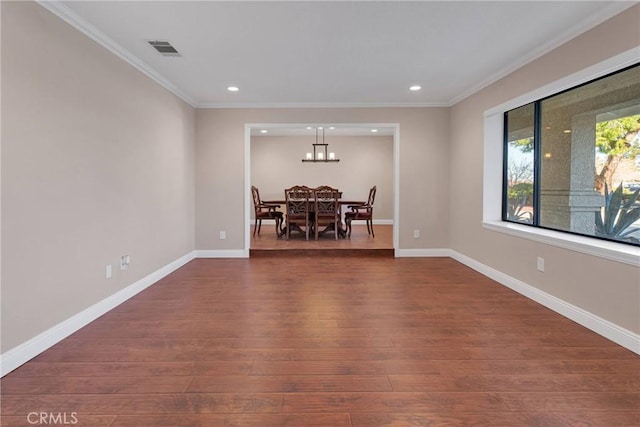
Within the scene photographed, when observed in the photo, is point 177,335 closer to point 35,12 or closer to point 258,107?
point 35,12

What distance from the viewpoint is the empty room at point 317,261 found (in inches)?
72.5

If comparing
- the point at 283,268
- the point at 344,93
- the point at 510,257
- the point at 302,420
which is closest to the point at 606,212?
the point at 510,257

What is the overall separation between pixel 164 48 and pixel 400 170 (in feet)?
11.7

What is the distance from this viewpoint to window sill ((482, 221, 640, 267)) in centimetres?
239

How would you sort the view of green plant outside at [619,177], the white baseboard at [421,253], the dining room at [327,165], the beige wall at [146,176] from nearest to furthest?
1. the beige wall at [146,176]
2. the view of green plant outside at [619,177]
3. the white baseboard at [421,253]
4. the dining room at [327,165]

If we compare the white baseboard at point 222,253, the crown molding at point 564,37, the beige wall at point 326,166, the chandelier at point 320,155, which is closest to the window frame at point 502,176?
the crown molding at point 564,37

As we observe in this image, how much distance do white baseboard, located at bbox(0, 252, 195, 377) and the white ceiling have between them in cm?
223

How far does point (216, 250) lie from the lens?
5.38 m

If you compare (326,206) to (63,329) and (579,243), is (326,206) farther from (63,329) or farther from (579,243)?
(63,329)

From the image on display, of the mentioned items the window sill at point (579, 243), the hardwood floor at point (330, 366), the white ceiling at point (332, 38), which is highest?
the white ceiling at point (332, 38)

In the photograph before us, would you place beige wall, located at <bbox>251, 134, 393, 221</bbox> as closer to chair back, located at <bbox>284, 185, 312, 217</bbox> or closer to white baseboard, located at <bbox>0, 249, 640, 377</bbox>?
chair back, located at <bbox>284, 185, 312, 217</bbox>

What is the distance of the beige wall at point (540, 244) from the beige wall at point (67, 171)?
3964 millimetres

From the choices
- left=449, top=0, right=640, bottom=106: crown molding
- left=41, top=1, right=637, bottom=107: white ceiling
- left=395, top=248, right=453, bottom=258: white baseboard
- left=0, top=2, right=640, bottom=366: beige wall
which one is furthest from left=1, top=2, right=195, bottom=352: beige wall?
left=449, top=0, right=640, bottom=106: crown molding

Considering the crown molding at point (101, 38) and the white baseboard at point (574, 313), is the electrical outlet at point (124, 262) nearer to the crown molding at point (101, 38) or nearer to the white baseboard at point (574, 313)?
the crown molding at point (101, 38)
